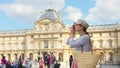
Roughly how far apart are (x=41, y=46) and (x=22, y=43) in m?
7.27

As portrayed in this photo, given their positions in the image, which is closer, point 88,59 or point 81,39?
point 88,59

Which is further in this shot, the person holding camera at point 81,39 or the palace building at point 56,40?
the palace building at point 56,40

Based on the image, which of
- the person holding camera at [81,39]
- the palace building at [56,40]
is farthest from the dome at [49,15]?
the person holding camera at [81,39]

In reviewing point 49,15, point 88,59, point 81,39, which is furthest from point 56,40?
point 88,59

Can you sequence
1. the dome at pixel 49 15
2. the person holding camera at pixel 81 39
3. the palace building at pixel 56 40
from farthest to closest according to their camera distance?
the dome at pixel 49 15, the palace building at pixel 56 40, the person holding camera at pixel 81 39

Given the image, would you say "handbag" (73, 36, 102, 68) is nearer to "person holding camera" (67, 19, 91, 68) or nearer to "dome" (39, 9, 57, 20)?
"person holding camera" (67, 19, 91, 68)

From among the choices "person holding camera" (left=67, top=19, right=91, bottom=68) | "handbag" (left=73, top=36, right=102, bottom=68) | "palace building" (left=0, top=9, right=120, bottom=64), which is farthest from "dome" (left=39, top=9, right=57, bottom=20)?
"handbag" (left=73, top=36, right=102, bottom=68)

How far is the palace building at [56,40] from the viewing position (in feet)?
201

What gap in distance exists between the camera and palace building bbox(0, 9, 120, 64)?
61.3 metres

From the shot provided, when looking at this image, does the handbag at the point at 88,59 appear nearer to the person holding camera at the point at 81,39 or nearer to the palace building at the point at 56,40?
the person holding camera at the point at 81,39

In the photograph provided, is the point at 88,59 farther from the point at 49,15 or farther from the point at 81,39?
the point at 49,15

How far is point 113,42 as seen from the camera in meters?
61.6

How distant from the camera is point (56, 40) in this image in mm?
62562

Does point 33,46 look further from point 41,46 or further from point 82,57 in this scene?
point 82,57
